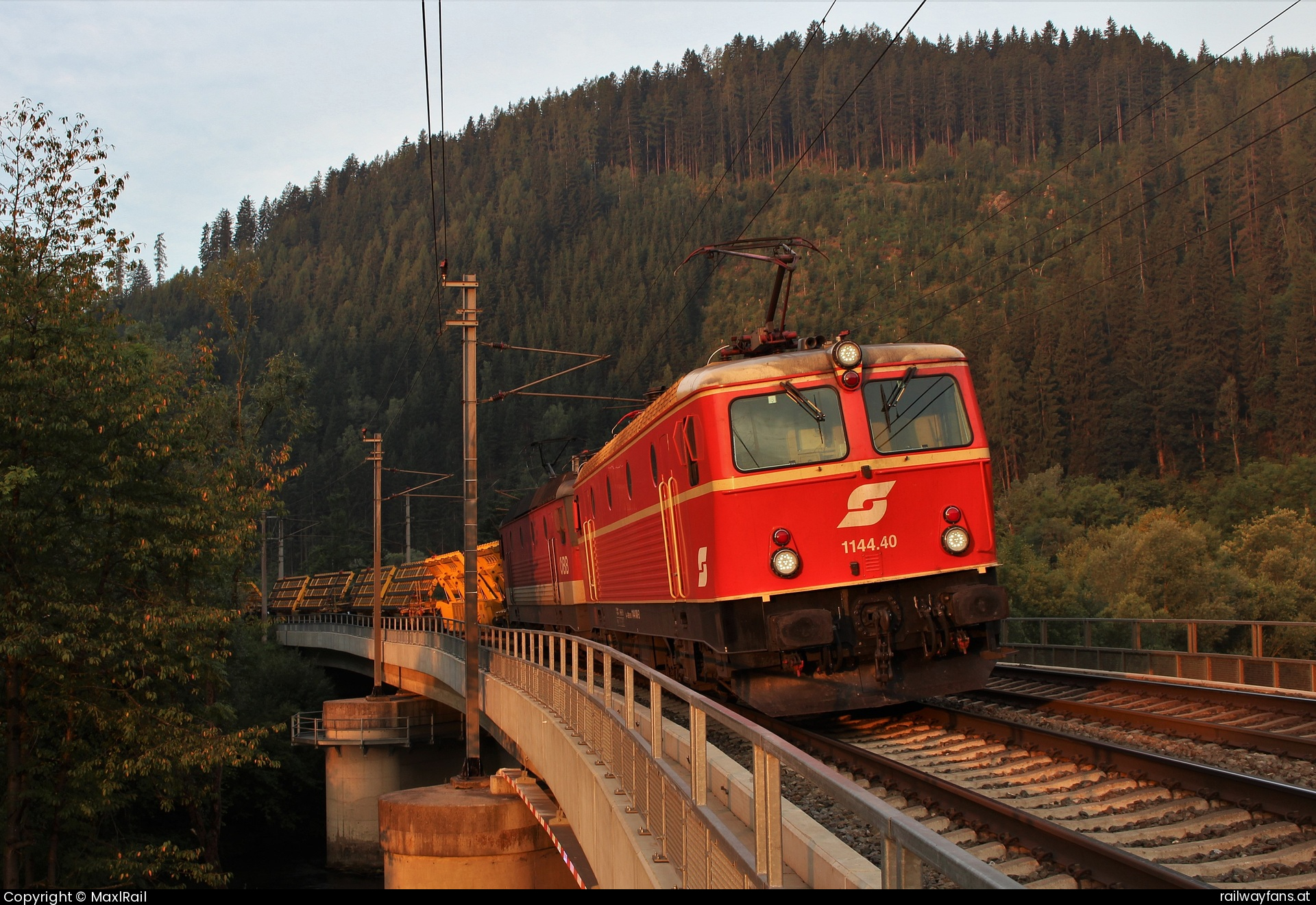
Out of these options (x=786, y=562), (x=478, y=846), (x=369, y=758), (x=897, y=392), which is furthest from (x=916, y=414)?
(x=369, y=758)

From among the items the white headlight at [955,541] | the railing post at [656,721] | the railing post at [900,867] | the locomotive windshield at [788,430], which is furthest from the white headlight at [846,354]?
the railing post at [900,867]

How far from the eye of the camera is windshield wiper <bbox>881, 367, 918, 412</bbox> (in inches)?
469

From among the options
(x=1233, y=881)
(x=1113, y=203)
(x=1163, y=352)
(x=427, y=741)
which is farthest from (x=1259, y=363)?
(x=1233, y=881)

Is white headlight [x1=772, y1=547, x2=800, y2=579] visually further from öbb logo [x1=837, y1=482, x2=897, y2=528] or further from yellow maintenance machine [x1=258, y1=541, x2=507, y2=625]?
yellow maintenance machine [x1=258, y1=541, x2=507, y2=625]

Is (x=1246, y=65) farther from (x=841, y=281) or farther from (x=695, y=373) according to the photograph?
(x=695, y=373)

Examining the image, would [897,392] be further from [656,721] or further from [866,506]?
[656,721]

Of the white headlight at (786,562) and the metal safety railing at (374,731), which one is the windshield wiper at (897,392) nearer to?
the white headlight at (786,562)

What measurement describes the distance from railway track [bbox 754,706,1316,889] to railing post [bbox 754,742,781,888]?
2348 millimetres

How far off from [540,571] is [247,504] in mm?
6455

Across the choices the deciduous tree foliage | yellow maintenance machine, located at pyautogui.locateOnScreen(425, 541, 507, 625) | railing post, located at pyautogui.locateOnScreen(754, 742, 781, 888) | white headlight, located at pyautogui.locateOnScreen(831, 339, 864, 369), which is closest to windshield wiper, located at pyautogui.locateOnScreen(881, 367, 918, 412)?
white headlight, located at pyautogui.locateOnScreen(831, 339, 864, 369)

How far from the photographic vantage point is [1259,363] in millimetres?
90688

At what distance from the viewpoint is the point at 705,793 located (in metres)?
5.75

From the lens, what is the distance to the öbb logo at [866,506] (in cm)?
1152

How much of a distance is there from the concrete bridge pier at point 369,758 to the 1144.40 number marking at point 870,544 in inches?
1121
